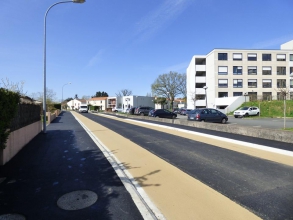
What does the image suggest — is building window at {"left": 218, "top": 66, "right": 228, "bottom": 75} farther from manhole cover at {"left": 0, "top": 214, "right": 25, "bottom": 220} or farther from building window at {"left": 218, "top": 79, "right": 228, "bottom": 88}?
manhole cover at {"left": 0, "top": 214, "right": 25, "bottom": 220}

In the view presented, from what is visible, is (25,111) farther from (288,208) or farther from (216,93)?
(216,93)

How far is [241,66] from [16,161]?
49238 mm

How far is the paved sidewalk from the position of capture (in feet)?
10.6

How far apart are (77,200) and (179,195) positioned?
5.92ft

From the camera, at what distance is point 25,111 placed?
890 centimetres

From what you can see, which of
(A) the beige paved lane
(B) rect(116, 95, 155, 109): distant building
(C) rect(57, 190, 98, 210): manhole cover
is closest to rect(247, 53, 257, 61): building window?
(B) rect(116, 95, 155, 109): distant building

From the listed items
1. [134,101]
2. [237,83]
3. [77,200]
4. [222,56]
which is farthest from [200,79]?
[77,200]

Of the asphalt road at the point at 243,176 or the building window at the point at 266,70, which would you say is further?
the building window at the point at 266,70

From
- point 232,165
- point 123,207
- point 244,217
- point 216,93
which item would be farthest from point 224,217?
point 216,93

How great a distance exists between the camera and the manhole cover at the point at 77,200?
3406 millimetres

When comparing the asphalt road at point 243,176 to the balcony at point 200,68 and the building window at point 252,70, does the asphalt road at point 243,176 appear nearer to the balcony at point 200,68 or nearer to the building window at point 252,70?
the building window at point 252,70

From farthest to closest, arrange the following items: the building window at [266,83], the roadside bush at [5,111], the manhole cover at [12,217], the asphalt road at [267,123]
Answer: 1. the building window at [266,83]
2. the asphalt road at [267,123]
3. the roadside bush at [5,111]
4. the manhole cover at [12,217]

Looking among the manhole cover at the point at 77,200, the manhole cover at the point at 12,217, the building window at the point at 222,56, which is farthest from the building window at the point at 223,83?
the manhole cover at the point at 12,217

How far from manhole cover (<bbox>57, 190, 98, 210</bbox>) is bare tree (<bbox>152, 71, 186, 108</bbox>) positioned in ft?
213
